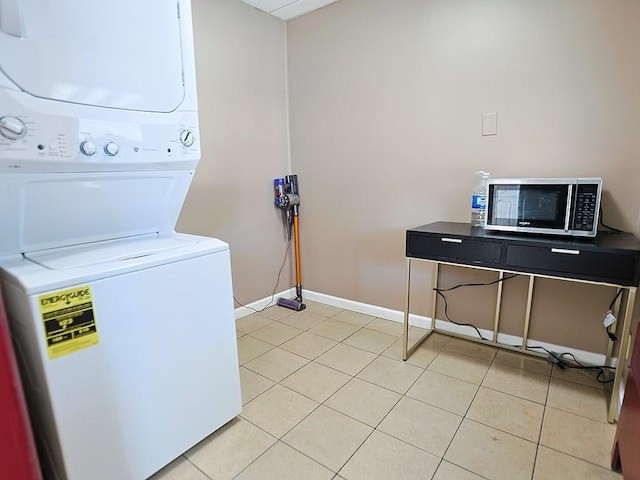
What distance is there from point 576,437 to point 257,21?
3.24 metres

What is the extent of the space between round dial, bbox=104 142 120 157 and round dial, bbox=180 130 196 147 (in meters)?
0.27

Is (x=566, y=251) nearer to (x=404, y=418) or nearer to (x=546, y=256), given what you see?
(x=546, y=256)

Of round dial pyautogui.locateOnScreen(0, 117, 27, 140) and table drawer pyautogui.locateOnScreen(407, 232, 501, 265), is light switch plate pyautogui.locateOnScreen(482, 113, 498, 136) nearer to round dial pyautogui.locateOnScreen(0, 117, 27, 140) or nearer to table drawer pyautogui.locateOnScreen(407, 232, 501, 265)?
table drawer pyautogui.locateOnScreen(407, 232, 501, 265)

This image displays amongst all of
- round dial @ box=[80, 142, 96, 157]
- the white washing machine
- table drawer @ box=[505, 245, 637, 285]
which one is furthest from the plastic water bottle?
round dial @ box=[80, 142, 96, 157]

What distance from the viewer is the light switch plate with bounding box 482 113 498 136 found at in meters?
2.11

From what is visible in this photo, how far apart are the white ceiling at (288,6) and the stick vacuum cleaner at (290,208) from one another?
1280 millimetres

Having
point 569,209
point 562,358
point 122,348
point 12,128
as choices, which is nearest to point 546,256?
point 569,209

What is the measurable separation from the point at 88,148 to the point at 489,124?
2091 mm

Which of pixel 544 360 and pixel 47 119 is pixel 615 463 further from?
pixel 47 119

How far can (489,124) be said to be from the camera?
2.13 m

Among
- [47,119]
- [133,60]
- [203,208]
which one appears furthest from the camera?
[203,208]

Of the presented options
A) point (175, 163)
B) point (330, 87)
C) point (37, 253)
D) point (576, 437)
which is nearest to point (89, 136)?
point (175, 163)

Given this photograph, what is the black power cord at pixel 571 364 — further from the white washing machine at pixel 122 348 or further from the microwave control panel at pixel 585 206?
the white washing machine at pixel 122 348

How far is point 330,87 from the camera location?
276 cm
